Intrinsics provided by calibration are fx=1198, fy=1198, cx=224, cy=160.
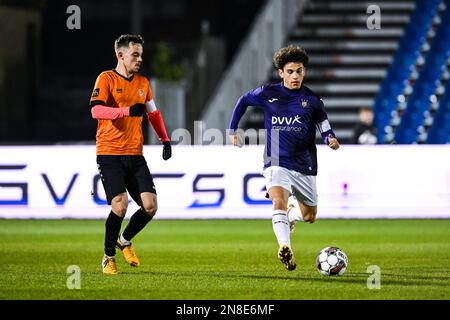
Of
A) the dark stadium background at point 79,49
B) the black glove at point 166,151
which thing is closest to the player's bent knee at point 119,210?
the black glove at point 166,151

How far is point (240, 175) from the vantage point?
685 inches

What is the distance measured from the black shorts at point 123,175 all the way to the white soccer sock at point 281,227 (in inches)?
47.1

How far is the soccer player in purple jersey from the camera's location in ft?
35.6

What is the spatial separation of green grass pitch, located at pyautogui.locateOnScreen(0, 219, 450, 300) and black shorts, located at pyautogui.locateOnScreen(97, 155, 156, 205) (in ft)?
2.51

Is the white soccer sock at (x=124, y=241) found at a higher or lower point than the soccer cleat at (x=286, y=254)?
lower

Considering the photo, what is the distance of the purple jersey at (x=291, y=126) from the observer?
10992 mm

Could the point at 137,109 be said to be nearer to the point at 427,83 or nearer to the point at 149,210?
the point at 149,210

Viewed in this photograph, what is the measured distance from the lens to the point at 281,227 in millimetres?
10461

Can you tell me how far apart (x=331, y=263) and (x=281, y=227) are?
56cm

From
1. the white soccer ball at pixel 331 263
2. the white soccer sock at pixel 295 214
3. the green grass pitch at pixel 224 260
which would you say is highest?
the white soccer sock at pixel 295 214

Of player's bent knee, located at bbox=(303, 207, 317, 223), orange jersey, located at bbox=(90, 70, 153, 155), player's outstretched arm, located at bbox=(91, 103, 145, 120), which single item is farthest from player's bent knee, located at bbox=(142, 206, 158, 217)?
player's bent knee, located at bbox=(303, 207, 317, 223)

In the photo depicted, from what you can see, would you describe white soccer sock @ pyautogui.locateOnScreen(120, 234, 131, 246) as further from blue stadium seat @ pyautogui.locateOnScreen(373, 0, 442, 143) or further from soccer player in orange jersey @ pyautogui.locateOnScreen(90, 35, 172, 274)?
blue stadium seat @ pyautogui.locateOnScreen(373, 0, 442, 143)

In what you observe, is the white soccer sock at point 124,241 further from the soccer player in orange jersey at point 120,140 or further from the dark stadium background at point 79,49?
the dark stadium background at point 79,49
